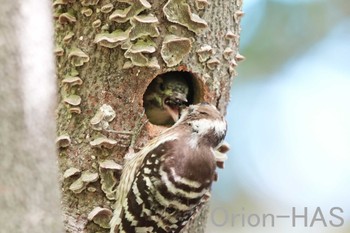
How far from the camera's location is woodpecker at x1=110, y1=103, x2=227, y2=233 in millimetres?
3062

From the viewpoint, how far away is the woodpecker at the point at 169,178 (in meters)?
3.06

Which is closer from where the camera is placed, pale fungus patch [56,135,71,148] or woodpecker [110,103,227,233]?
woodpecker [110,103,227,233]

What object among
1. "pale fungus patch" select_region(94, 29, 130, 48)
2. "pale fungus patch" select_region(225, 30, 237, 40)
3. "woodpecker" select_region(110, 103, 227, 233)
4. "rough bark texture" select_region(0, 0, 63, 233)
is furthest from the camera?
"pale fungus patch" select_region(225, 30, 237, 40)

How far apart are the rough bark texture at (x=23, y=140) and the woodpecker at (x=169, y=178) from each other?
5.82ft

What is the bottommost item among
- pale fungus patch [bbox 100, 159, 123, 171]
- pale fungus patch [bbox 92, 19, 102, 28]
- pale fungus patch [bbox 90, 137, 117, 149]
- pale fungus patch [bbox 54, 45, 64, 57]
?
pale fungus patch [bbox 100, 159, 123, 171]

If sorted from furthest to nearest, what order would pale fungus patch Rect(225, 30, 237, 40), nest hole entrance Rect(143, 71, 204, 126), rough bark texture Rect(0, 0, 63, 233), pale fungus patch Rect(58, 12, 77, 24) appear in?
nest hole entrance Rect(143, 71, 204, 126), pale fungus patch Rect(225, 30, 237, 40), pale fungus patch Rect(58, 12, 77, 24), rough bark texture Rect(0, 0, 63, 233)

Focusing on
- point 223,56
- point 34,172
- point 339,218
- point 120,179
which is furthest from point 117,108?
point 339,218

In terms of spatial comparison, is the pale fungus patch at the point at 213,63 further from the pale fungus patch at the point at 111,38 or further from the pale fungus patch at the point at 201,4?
the pale fungus patch at the point at 111,38

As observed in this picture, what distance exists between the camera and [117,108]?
3.31 meters

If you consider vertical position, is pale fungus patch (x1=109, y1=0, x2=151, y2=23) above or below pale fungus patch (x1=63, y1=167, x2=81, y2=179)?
above

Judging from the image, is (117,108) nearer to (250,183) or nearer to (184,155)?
(184,155)

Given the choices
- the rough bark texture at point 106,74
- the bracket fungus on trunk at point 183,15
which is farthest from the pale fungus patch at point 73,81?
the bracket fungus on trunk at point 183,15

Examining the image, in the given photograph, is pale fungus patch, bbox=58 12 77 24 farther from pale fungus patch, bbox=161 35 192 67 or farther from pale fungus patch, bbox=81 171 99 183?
pale fungus patch, bbox=81 171 99 183

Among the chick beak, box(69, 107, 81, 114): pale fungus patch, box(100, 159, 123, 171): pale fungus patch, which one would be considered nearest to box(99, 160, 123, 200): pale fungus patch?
box(100, 159, 123, 171): pale fungus patch
